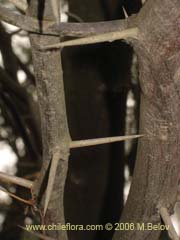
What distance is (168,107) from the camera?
0.68m

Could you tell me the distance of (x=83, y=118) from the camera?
1.18m

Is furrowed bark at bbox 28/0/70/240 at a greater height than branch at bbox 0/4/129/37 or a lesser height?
lesser

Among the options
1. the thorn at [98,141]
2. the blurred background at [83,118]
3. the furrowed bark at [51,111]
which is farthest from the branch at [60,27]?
the blurred background at [83,118]

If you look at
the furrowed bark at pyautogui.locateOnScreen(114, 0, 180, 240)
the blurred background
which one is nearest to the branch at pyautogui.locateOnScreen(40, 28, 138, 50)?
the furrowed bark at pyautogui.locateOnScreen(114, 0, 180, 240)

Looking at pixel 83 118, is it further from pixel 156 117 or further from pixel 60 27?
pixel 60 27

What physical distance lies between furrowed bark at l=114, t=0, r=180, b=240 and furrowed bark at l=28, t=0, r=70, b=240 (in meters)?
0.12

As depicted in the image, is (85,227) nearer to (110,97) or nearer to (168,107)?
(110,97)

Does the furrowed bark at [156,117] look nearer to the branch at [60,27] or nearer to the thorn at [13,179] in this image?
the branch at [60,27]

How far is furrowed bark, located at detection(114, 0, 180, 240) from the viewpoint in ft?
1.97

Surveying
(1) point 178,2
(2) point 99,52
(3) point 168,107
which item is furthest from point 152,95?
(2) point 99,52

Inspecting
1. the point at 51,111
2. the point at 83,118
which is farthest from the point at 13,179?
the point at 83,118

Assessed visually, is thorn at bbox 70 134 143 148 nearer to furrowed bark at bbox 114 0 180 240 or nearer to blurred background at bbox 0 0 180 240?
furrowed bark at bbox 114 0 180 240

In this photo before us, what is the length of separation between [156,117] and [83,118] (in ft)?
1.63

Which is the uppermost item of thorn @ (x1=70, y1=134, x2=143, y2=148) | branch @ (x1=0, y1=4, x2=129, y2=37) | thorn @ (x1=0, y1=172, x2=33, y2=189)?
branch @ (x1=0, y1=4, x2=129, y2=37)
